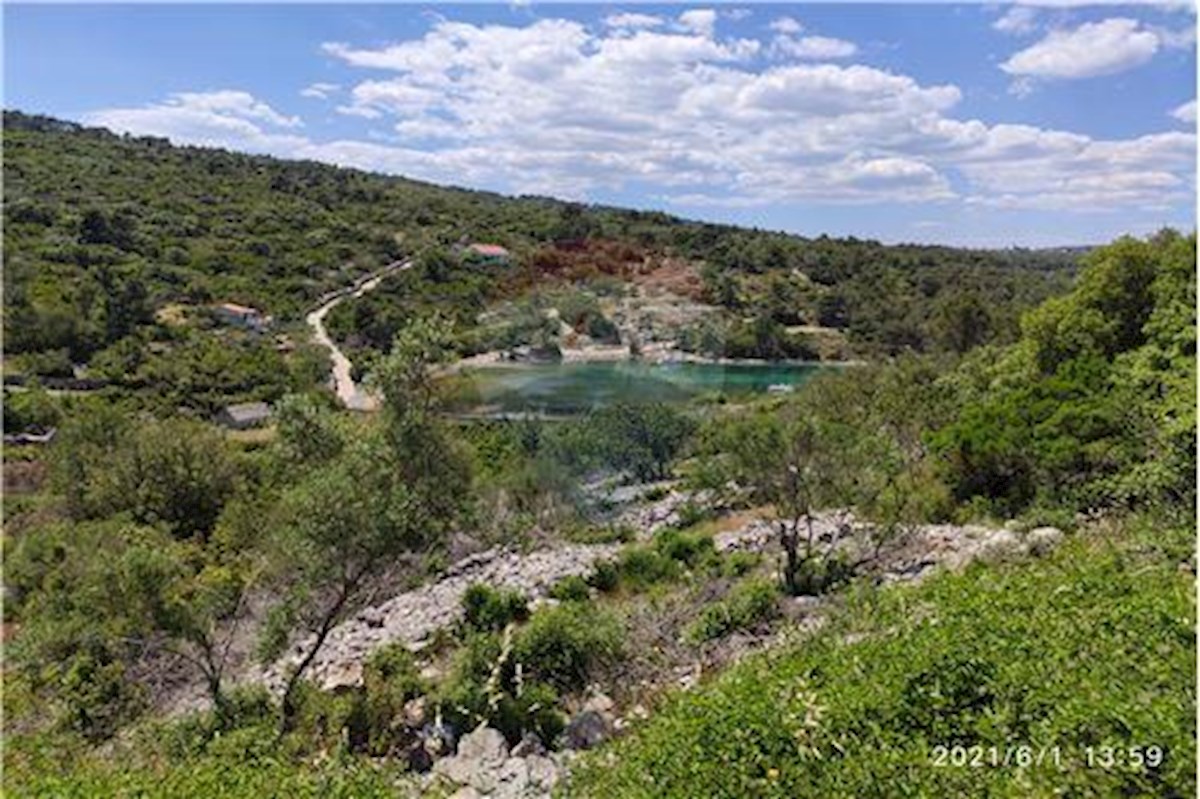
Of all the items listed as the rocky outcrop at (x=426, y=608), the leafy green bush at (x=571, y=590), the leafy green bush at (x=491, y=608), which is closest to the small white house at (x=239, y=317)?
the rocky outcrop at (x=426, y=608)

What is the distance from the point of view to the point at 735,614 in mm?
9664

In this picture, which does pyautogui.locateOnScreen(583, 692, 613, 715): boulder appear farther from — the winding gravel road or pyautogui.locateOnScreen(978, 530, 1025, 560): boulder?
the winding gravel road

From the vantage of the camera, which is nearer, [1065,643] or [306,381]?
[1065,643]

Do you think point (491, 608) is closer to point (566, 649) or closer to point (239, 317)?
point (566, 649)

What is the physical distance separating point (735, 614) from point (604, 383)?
1131 inches

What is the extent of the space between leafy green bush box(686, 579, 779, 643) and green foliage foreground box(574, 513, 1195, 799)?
3.72 metres

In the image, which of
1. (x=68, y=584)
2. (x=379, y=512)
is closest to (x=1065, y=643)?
(x=379, y=512)

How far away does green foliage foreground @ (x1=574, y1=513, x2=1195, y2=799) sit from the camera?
11.4 ft

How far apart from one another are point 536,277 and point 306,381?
16261 millimetres

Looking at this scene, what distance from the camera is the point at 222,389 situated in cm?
3853

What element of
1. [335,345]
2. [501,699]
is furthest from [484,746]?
[335,345]

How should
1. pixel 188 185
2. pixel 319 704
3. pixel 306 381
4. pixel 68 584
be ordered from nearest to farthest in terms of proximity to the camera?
1. pixel 319 704
2. pixel 68 584
3. pixel 306 381
4. pixel 188 185

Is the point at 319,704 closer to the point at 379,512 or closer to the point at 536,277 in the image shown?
the point at 379,512

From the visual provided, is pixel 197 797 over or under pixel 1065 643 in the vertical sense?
under
